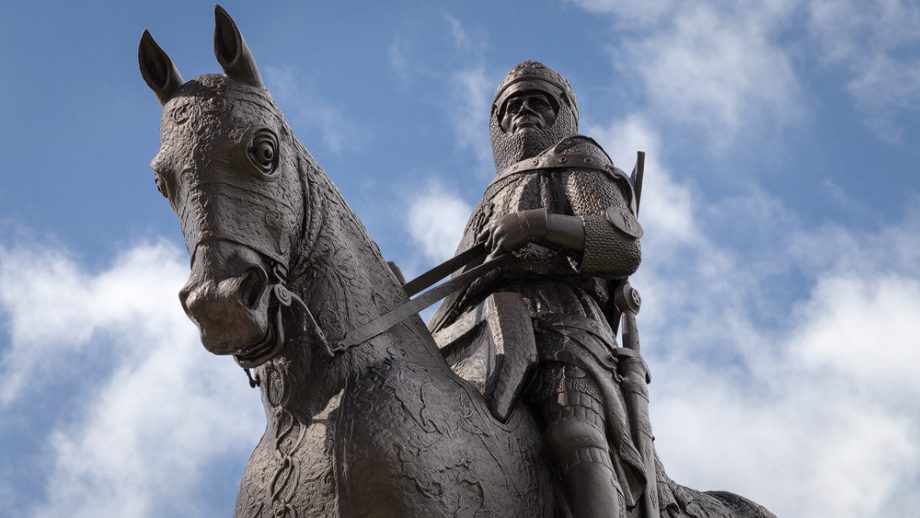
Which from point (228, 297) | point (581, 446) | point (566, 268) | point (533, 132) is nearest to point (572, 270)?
point (566, 268)

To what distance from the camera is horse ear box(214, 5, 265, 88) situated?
5859mm

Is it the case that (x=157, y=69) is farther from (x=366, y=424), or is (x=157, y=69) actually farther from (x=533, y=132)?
(x=533, y=132)

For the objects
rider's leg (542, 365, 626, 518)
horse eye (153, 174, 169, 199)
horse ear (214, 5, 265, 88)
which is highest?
horse ear (214, 5, 265, 88)

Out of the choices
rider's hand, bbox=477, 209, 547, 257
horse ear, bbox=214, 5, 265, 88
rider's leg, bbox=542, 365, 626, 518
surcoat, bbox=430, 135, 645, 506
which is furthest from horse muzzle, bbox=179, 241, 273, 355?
rider's hand, bbox=477, 209, 547, 257

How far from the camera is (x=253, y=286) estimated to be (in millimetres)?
5414

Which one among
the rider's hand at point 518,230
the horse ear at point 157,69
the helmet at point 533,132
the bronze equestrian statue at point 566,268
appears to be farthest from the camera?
the helmet at point 533,132

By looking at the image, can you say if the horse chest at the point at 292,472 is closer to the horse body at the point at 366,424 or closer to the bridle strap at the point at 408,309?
the horse body at the point at 366,424

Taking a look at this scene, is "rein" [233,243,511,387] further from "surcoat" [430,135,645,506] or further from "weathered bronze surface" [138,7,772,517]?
"surcoat" [430,135,645,506]

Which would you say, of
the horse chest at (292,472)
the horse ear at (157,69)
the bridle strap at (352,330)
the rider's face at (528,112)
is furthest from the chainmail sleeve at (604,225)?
the horse ear at (157,69)

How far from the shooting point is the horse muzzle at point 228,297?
5219 mm

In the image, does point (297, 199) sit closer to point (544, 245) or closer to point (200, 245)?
point (200, 245)

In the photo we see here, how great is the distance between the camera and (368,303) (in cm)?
599

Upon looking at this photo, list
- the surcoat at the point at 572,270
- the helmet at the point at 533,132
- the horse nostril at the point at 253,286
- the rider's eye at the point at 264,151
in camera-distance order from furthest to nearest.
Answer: the helmet at the point at 533,132, the surcoat at the point at 572,270, the rider's eye at the point at 264,151, the horse nostril at the point at 253,286

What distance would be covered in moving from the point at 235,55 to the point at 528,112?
3.04 m
